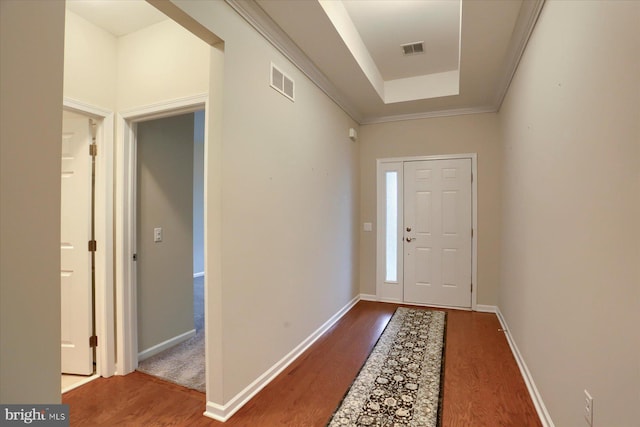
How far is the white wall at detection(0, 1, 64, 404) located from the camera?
0.96m

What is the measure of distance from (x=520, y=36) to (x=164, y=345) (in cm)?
407

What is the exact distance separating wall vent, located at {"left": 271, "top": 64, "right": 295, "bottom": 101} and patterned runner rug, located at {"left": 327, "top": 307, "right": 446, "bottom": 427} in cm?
239

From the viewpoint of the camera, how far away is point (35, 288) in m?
1.04

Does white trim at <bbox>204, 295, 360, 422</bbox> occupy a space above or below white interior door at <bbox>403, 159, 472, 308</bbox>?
below

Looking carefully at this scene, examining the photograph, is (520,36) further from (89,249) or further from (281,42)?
(89,249)

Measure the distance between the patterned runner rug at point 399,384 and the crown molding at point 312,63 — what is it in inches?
105

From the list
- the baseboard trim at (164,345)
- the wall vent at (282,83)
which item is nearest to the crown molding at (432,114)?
the wall vent at (282,83)

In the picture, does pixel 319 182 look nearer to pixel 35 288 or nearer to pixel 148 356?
pixel 148 356

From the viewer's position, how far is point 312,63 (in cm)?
295

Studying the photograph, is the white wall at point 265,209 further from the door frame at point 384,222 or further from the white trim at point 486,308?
the white trim at point 486,308

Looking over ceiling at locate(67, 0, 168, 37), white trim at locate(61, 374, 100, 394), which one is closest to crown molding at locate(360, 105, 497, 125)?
ceiling at locate(67, 0, 168, 37)

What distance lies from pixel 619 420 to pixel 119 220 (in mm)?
3100

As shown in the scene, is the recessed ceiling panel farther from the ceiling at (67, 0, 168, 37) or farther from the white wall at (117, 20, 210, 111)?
the ceiling at (67, 0, 168, 37)

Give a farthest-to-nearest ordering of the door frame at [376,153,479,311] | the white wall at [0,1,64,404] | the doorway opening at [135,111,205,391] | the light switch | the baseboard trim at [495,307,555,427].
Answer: the door frame at [376,153,479,311], the light switch, the doorway opening at [135,111,205,391], the baseboard trim at [495,307,555,427], the white wall at [0,1,64,404]
